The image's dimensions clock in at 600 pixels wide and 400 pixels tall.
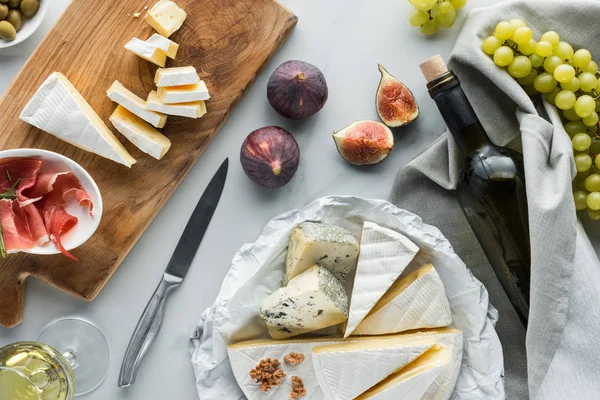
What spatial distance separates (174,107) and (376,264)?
0.66m

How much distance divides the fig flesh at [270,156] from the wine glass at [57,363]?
0.64 m

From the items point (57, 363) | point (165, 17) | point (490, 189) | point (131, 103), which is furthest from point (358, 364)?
point (165, 17)

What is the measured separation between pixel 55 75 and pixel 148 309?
664mm

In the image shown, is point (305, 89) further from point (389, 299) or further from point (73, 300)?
point (73, 300)

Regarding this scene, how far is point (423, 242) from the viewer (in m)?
1.62

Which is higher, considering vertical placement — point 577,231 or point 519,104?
point 519,104

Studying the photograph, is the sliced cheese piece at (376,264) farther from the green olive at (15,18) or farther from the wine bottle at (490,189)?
the green olive at (15,18)

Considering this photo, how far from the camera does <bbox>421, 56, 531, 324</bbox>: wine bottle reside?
1.44 metres

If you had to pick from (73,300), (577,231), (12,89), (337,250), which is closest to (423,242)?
(337,250)

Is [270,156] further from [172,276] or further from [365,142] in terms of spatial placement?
[172,276]

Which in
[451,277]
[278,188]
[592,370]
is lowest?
[592,370]

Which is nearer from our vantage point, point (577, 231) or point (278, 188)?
point (577, 231)

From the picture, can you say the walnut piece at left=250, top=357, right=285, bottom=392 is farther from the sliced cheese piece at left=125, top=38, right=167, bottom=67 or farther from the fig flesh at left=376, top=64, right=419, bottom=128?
the sliced cheese piece at left=125, top=38, right=167, bottom=67

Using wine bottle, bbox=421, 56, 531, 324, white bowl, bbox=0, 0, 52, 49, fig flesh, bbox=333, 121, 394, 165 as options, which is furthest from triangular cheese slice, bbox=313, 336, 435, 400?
white bowl, bbox=0, 0, 52, 49
